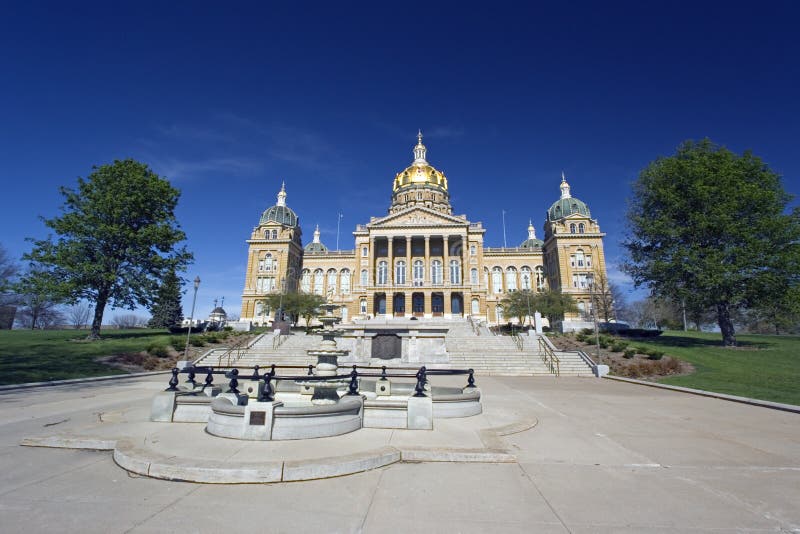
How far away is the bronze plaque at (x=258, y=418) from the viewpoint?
21.0 feet

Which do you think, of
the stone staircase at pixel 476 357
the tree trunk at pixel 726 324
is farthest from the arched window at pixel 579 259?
the stone staircase at pixel 476 357

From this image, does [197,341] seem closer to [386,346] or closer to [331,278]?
[386,346]

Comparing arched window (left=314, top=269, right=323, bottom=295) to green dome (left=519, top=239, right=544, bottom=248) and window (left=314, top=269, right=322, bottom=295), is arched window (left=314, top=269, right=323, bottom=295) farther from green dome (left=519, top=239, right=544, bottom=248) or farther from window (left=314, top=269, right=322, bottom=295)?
green dome (left=519, top=239, right=544, bottom=248)

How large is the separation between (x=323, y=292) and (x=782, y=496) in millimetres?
68318

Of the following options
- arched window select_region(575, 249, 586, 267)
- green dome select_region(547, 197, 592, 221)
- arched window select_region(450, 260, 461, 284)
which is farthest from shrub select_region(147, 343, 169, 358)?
green dome select_region(547, 197, 592, 221)

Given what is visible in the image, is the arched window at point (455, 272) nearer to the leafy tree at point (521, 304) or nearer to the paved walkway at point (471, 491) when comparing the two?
the leafy tree at point (521, 304)

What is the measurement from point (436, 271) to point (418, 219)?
8.87m

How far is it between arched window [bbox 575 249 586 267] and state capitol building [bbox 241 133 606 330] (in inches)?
6.0

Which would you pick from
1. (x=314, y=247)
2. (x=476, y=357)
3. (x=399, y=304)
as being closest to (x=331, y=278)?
(x=314, y=247)

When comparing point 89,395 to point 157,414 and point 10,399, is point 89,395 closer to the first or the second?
point 10,399

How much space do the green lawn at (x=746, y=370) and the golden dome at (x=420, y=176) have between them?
54.2 m

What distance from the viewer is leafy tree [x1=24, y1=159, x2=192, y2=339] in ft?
95.6

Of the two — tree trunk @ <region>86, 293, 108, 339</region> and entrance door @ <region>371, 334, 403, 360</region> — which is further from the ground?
tree trunk @ <region>86, 293, 108, 339</region>

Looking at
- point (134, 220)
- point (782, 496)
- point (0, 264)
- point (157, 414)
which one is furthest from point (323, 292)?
point (782, 496)
